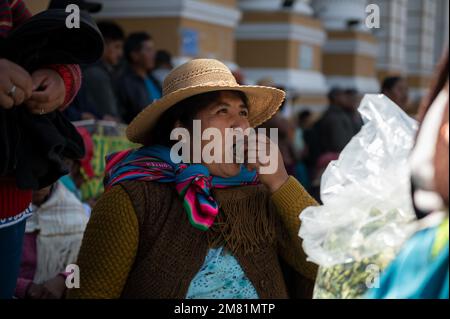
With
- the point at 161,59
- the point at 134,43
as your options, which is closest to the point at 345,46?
the point at 161,59

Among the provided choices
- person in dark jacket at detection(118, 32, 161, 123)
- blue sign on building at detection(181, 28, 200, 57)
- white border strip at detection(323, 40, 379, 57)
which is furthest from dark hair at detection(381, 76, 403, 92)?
white border strip at detection(323, 40, 379, 57)

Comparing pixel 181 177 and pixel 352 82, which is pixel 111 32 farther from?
pixel 352 82

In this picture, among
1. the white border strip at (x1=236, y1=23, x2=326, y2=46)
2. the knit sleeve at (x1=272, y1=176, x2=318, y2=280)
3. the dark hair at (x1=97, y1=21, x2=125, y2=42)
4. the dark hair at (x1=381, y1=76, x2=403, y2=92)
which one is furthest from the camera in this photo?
the white border strip at (x1=236, y1=23, x2=326, y2=46)

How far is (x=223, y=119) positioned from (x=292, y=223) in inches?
15.6

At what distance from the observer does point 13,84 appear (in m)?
1.99

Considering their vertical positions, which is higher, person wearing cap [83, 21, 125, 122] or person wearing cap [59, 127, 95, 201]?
person wearing cap [83, 21, 125, 122]

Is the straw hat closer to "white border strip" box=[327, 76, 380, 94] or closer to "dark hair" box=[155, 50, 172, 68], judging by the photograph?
"dark hair" box=[155, 50, 172, 68]

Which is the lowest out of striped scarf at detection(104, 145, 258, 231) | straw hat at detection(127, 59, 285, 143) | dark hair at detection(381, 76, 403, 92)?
dark hair at detection(381, 76, 403, 92)

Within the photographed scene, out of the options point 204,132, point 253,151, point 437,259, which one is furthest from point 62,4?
point 437,259

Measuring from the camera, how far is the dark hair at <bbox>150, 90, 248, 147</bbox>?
8.30 ft

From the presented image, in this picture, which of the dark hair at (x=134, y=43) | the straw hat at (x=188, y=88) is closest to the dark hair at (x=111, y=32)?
the dark hair at (x=134, y=43)

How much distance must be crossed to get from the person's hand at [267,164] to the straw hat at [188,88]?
21 centimetres

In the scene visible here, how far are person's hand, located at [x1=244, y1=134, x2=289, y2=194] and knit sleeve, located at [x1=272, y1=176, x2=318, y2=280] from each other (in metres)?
0.03
